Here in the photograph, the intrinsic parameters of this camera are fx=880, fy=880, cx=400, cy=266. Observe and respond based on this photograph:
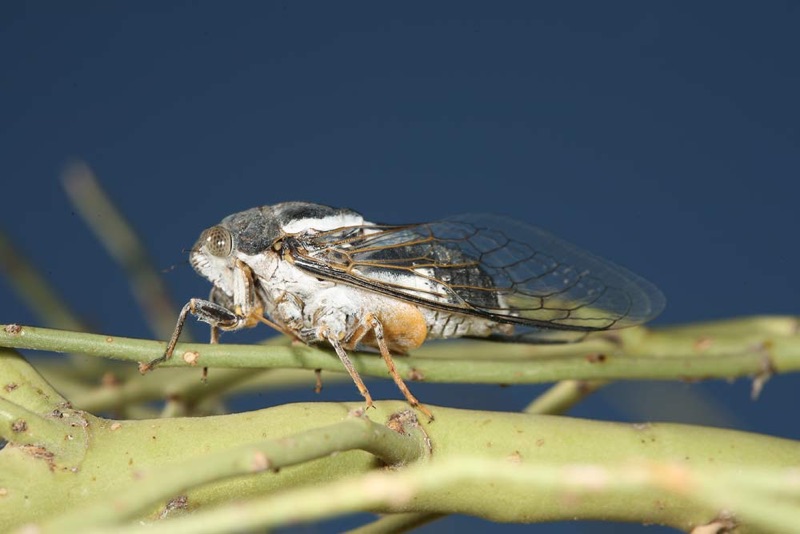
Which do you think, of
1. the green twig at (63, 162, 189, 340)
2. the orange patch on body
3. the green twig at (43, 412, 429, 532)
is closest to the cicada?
the orange patch on body

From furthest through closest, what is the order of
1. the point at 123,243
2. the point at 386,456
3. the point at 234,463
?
1. the point at 123,243
2. the point at 386,456
3. the point at 234,463

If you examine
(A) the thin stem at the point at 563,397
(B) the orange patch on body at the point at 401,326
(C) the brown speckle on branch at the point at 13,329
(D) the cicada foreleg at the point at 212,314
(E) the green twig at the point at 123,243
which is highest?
(E) the green twig at the point at 123,243

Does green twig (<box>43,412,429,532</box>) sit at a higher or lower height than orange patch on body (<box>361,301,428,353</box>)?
lower

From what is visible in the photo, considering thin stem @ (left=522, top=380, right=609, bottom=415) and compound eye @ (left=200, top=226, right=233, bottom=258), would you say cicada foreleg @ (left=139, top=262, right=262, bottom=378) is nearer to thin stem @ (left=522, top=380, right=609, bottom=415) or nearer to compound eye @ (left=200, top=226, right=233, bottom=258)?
compound eye @ (left=200, top=226, right=233, bottom=258)

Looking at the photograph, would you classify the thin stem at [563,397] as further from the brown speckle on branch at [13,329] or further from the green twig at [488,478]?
the green twig at [488,478]

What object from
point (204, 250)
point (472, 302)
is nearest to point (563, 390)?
point (472, 302)

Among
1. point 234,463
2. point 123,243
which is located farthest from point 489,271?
point 234,463

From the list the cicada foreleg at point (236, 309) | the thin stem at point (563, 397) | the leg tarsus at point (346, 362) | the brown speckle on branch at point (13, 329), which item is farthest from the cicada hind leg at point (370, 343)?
the brown speckle on branch at point (13, 329)

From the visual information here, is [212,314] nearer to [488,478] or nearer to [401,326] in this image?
[401,326]
